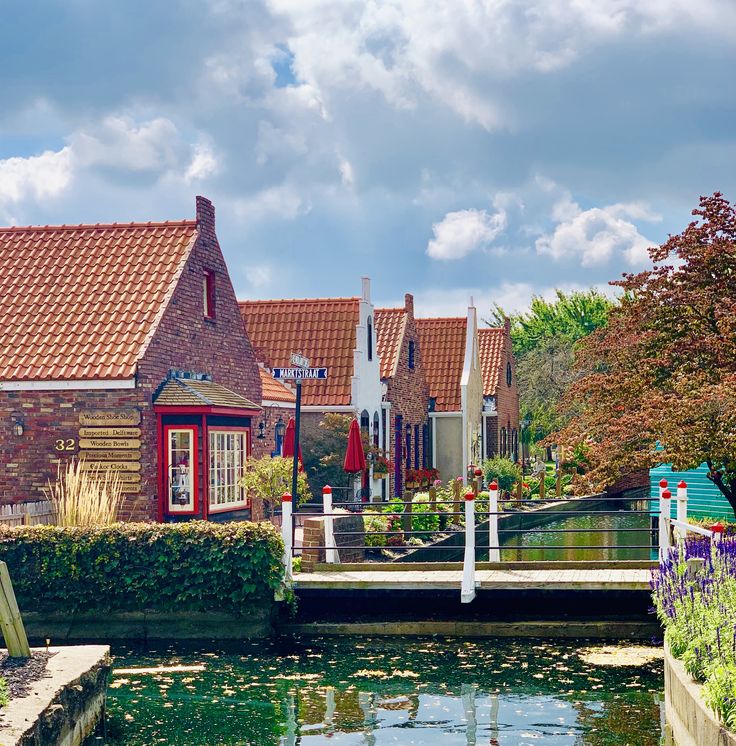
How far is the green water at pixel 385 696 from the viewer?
38.3ft

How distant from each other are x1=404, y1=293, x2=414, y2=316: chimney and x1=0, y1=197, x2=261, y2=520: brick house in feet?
41.3

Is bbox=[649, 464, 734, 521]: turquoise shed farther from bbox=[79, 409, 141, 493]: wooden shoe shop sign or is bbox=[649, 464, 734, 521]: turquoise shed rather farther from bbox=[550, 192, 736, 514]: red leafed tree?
bbox=[79, 409, 141, 493]: wooden shoe shop sign

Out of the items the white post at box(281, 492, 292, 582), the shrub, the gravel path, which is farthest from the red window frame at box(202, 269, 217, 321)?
the shrub

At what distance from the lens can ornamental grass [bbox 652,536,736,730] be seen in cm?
828

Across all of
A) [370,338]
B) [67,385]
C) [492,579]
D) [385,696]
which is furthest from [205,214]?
[385,696]

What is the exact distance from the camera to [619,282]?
76.6 ft

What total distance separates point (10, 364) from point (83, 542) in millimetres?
6402

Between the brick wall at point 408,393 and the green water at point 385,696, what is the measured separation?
63.4 feet

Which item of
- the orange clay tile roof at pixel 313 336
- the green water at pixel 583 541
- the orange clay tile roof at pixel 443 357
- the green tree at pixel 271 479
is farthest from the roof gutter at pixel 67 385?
the orange clay tile roof at pixel 443 357

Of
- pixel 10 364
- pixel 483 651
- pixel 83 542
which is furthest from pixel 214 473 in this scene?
pixel 483 651

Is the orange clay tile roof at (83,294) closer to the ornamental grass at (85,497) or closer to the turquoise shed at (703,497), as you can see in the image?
the ornamental grass at (85,497)

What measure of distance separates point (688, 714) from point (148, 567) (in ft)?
30.0

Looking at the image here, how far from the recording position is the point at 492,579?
659 inches

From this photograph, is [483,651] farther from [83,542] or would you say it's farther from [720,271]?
[720,271]
